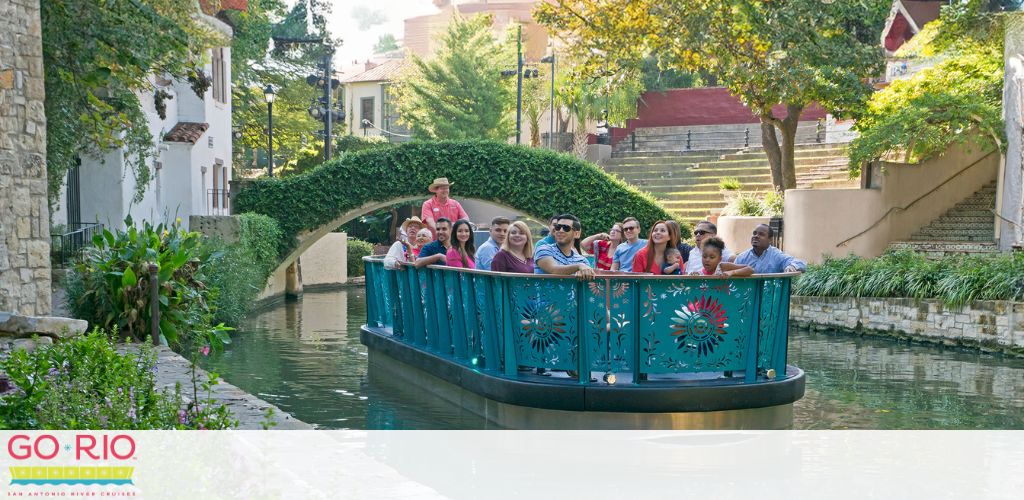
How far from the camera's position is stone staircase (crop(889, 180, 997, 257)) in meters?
23.2

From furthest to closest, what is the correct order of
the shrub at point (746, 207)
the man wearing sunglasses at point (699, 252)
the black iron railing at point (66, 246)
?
the shrub at point (746, 207) → the black iron railing at point (66, 246) → the man wearing sunglasses at point (699, 252)

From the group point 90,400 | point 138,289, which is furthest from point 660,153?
point 90,400

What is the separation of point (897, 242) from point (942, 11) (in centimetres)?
486

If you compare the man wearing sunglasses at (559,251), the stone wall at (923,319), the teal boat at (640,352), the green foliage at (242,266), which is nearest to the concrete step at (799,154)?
the stone wall at (923,319)

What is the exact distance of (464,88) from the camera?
44.8 meters

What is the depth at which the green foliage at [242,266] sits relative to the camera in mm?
17703

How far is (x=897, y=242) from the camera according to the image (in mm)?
24312

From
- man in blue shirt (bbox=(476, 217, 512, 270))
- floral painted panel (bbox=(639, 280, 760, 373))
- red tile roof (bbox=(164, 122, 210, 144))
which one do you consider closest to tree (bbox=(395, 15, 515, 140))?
red tile roof (bbox=(164, 122, 210, 144))

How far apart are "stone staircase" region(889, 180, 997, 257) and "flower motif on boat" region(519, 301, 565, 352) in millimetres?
14635

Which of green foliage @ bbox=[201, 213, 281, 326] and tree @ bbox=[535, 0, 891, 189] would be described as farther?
tree @ bbox=[535, 0, 891, 189]

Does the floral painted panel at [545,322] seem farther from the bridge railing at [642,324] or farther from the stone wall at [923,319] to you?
the stone wall at [923,319]

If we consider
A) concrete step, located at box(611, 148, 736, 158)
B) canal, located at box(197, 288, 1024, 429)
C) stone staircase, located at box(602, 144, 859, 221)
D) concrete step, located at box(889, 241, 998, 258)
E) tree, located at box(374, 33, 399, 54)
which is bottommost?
canal, located at box(197, 288, 1024, 429)
